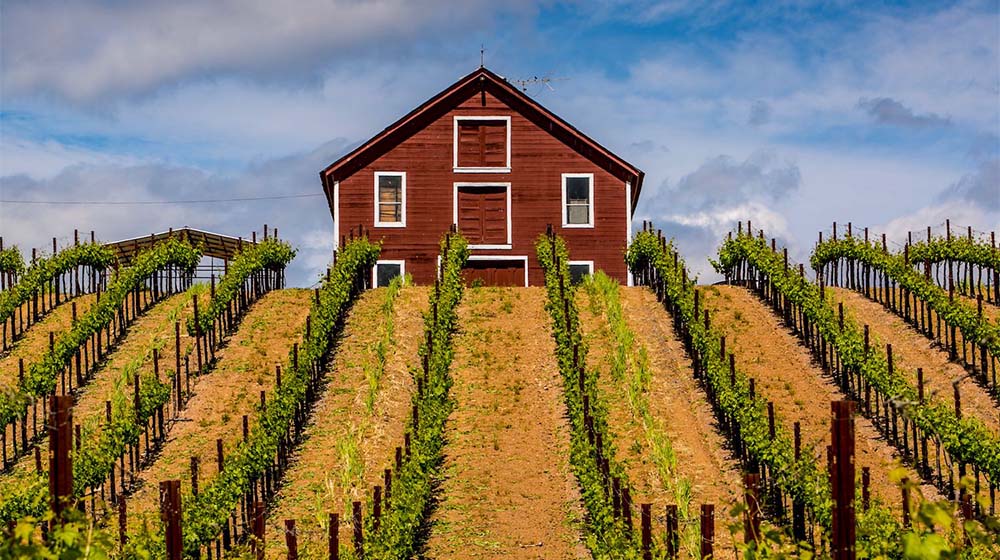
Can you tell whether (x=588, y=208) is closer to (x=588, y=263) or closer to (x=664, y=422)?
(x=588, y=263)

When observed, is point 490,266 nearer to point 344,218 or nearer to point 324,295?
point 344,218

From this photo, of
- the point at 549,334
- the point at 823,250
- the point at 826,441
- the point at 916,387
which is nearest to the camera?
the point at 826,441

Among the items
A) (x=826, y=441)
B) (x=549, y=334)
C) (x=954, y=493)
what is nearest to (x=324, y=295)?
(x=549, y=334)

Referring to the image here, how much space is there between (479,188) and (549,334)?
912cm

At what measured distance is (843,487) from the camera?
8805 mm

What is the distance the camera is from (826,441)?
78.1 feet

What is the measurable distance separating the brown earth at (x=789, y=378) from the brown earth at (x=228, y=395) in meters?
11.0

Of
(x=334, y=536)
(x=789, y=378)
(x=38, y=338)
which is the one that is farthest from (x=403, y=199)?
(x=334, y=536)

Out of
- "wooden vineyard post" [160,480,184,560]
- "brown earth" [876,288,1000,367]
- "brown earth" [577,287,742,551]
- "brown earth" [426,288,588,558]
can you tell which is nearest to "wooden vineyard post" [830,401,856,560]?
"wooden vineyard post" [160,480,184,560]

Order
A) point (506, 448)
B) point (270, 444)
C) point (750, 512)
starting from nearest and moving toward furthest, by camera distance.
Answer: point (750, 512) → point (270, 444) → point (506, 448)

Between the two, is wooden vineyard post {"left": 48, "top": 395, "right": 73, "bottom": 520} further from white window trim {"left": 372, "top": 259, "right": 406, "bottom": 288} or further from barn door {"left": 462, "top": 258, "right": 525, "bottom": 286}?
barn door {"left": 462, "top": 258, "right": 525, "bottom": 286}

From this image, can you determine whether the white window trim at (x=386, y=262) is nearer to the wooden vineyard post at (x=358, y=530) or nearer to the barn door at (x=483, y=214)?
the barn door at (x=483, y=214)

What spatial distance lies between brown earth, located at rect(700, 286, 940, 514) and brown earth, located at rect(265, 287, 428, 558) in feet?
25.6

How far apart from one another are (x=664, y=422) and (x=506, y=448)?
3378 mm
